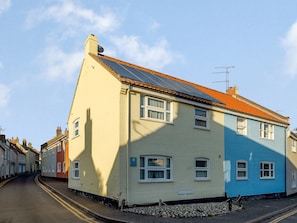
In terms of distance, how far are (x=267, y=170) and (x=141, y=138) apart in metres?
14.3

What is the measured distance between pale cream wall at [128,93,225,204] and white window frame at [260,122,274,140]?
614cm

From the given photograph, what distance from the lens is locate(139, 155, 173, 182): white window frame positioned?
50.8 feet

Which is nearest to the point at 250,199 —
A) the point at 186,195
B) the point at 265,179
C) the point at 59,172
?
the point at 265,179

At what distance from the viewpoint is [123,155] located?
14.8 meters

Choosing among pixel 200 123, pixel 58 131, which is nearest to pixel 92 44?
pixel 200 123

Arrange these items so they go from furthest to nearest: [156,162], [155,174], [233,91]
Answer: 1. [233,91]
2. [156,162]
3. [155,174]

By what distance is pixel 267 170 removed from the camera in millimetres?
25125

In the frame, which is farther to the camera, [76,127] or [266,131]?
[266,131]

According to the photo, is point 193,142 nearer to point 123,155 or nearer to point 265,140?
point 123,155

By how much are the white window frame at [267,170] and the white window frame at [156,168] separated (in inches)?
431

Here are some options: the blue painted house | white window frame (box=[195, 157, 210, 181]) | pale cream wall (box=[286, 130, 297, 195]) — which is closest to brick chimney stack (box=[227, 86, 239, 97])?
the blue painted house

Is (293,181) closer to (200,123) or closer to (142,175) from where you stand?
(200,123)

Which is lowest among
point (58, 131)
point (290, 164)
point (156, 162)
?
point (290, 164)

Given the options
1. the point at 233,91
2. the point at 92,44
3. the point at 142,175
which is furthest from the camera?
the point at 233,91
